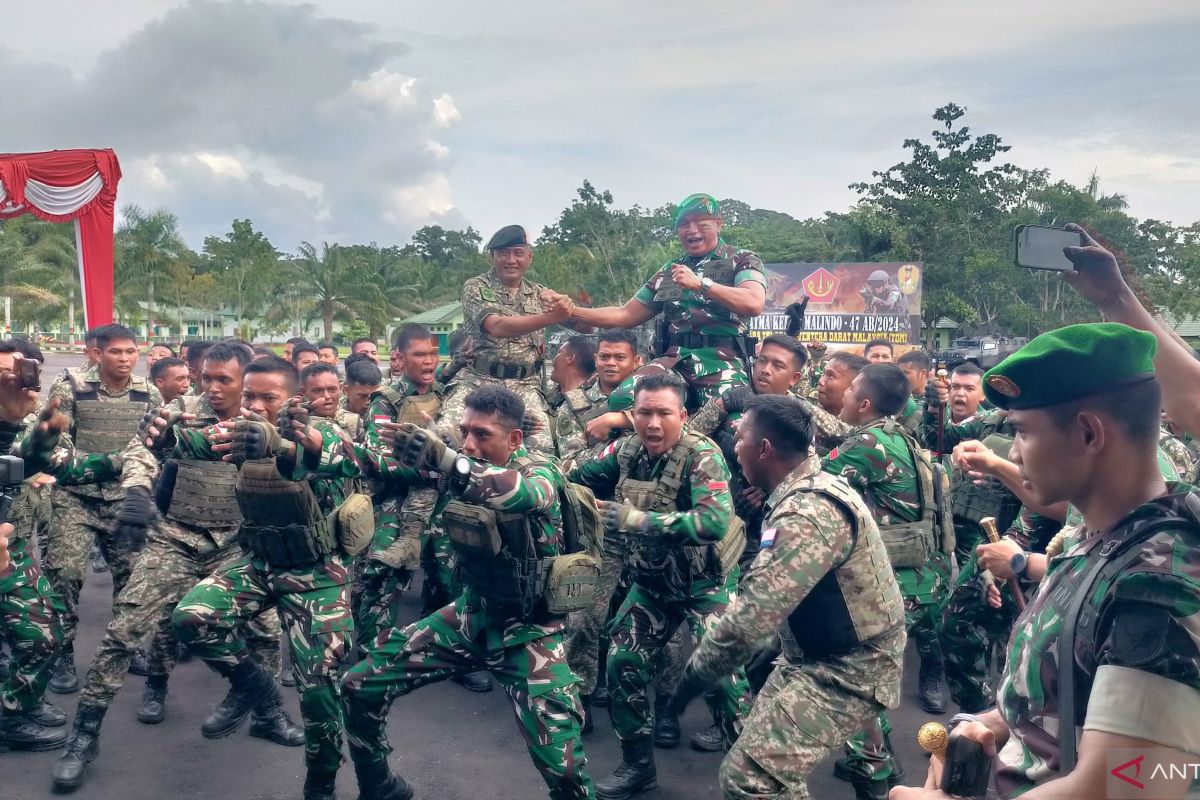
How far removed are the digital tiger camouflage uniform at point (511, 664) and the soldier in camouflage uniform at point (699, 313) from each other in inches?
87.3

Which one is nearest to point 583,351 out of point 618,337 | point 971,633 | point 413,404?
point 618,337

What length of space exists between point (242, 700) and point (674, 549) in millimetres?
2672

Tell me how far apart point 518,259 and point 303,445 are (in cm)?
282

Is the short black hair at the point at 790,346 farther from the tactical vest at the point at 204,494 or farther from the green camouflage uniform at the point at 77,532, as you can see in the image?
the green camouflage uniform at the point at 77,532

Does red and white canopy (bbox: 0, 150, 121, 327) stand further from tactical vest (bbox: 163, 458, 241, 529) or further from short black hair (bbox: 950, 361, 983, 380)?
short black hair (bbox: 950, 361, 983, 380)

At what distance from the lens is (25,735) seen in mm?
4895

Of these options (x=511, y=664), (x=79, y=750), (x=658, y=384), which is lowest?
(x=79, y=750)

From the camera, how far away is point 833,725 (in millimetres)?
3352

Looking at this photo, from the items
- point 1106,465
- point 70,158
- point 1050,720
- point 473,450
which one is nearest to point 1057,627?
point 1050,720

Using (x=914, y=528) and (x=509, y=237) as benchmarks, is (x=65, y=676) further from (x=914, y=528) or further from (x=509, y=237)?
(x=914, y=528)

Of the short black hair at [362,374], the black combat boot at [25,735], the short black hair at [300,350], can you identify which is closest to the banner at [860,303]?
the short black hair at [300,350]

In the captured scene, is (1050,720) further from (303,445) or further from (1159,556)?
(303,445)

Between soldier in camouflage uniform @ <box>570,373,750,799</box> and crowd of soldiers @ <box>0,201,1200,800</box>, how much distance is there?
18 millimetres

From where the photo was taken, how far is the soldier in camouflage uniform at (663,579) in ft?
14.5
